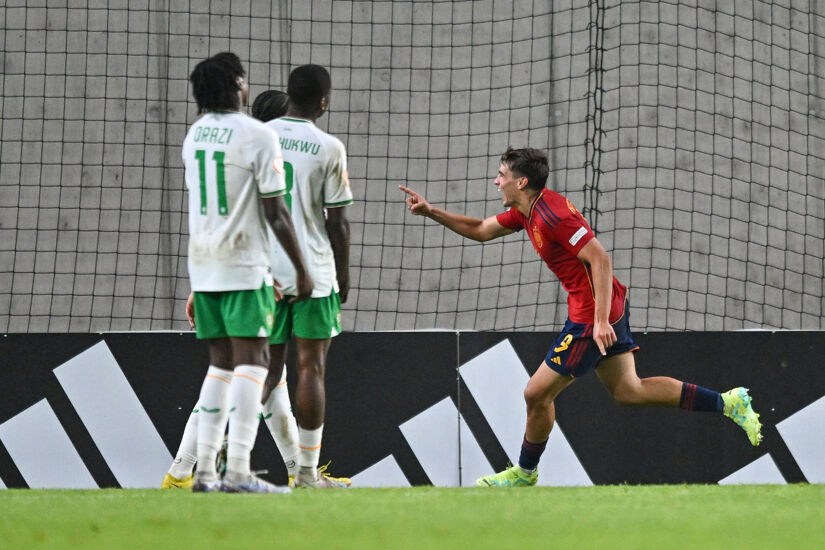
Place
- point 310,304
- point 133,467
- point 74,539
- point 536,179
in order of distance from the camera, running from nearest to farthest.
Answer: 1. point 74,539
2. point 310,304
3. point 536,179
4. point 133,467

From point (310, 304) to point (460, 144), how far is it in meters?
4.37

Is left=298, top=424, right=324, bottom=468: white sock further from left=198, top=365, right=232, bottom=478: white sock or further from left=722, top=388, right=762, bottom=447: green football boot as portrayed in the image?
left=722, top=388, right=762, bottom=447: green football boot

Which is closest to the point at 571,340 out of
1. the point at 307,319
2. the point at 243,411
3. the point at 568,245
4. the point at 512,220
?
the point at 568,245

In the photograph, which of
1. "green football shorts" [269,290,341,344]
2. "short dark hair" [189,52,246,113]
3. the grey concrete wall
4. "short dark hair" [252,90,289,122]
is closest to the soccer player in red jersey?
"short dark hair" [252,90,289,122]

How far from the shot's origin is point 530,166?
5.05m

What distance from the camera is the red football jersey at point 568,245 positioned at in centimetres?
488

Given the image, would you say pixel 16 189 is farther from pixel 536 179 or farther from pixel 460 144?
pixel 536 179

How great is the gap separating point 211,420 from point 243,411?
0.40 ft

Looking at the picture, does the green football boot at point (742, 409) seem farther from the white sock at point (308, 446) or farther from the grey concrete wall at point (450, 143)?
the grey concrete wall at point (450, 143)

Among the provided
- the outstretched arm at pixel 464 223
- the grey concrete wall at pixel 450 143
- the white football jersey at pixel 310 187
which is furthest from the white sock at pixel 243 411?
the grey concrete wall at pixel 450 143

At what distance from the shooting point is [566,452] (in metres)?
5.95

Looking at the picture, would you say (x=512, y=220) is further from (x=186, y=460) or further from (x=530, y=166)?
(x=186, y=460)

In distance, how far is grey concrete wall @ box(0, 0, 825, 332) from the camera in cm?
826

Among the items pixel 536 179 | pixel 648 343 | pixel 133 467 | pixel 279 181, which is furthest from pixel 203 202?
pixel 648 343
